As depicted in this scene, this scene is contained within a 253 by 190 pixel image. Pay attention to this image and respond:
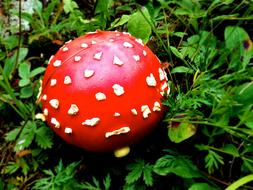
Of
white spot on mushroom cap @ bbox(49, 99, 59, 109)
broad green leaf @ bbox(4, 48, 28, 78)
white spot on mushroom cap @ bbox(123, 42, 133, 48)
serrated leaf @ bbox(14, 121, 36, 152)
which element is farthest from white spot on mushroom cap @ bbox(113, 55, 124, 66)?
broad green leaf @ bbox(4, 48, 28, 78)

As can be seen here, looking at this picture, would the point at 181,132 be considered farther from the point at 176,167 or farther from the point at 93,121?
the point at 93,121

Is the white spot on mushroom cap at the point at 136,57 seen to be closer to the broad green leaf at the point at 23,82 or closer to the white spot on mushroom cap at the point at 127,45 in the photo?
the white spot on mushroom cap at the point at 127,45

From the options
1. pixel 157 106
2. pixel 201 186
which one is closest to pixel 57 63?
pixel 157 106

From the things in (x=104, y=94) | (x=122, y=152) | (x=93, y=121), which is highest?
(x=104, y=94)

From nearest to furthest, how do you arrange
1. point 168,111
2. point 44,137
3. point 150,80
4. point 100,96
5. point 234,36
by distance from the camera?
point 100,96
point 150,80
point 168,111
point 44,137
point 234,36

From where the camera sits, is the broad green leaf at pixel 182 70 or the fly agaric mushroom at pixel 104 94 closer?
the fly agaric mushroom at pixel 104 94

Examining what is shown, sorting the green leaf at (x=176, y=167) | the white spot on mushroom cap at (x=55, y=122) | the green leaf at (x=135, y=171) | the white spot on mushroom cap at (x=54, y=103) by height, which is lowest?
the green leaf at (x=135, y=171)

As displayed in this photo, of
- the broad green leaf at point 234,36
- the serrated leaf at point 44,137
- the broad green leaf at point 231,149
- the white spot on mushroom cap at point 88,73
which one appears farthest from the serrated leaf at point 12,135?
the broad green leaf at point 234,36
